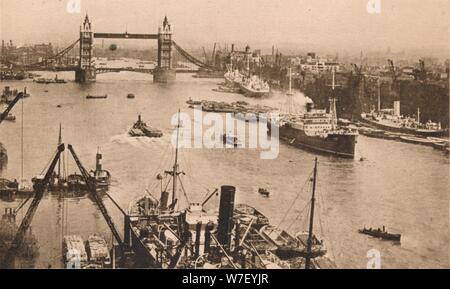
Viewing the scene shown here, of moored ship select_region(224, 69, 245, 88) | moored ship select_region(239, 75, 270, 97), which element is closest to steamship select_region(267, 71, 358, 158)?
moored ship select_region(239, 75, 270, 97)

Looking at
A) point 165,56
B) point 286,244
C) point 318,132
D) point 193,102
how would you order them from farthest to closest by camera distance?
point 318,132 < point 165,56 < point 193,102 < point 286,244

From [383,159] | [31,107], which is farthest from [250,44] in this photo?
[31,107]

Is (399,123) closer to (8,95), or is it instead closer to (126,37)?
(126,37)

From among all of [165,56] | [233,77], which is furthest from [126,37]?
[233,77]

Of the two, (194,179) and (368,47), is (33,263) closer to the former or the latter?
(194,179)

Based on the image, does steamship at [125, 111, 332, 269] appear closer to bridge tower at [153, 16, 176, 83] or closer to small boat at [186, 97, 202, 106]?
small boat at [186, 97, 202, 106]
